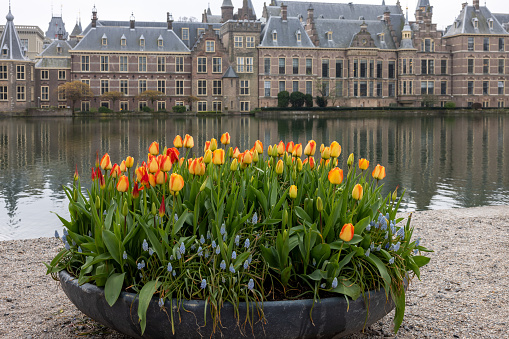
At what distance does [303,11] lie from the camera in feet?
225

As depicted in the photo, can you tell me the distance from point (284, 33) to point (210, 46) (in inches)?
328

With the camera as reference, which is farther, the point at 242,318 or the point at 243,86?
the point at 243,86

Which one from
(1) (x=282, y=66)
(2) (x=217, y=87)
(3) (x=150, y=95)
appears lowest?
(3) (x=150, y=95)

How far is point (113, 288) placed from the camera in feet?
10.2

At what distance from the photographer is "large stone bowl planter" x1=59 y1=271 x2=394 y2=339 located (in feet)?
10.1

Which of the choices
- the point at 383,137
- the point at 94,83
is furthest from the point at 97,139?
the point at 94,83

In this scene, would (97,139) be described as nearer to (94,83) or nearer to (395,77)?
(94,83)

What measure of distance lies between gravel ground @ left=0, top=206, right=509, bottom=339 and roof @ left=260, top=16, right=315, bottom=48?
56.8m

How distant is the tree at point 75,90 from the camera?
182ft

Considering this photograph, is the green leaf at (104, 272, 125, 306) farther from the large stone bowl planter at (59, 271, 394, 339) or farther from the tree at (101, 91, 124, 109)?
the tree at (101, 91, 124, 109)

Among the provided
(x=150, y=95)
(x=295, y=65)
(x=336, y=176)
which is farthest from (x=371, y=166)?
(x=295, y=65)

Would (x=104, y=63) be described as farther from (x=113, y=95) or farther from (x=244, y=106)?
(x=244, y=106)

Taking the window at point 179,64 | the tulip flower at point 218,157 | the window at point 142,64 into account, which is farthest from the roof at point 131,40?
the tulip flower at point 218,157

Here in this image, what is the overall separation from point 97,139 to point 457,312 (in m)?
22.9
